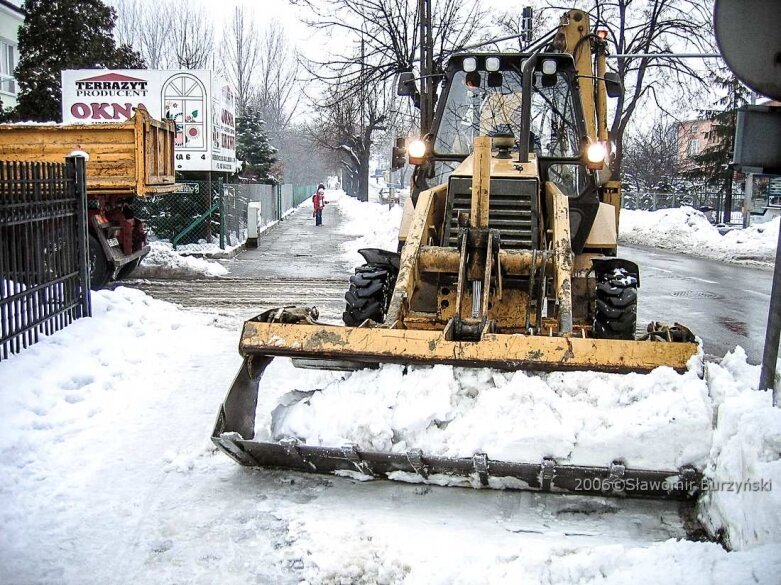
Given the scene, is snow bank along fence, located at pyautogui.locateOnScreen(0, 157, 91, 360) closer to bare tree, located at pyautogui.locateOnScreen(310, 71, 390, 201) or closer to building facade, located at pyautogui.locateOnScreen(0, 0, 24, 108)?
bare tree, located at pyautogui.locateOnScreen(310, 71, 390, 201)

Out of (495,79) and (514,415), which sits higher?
(495,79)

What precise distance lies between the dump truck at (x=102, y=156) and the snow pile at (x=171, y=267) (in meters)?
1.80

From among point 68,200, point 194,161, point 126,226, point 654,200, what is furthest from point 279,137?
point 68,200

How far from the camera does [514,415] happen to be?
452 cm

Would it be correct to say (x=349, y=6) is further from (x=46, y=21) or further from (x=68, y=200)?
(x=68, y=200)

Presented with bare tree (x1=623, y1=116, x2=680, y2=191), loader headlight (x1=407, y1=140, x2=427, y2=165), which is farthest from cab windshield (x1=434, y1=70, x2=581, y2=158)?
bare tree (x1=623, y1=116, x2=680, y2=191)

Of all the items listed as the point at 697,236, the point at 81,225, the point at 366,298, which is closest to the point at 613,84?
the point at 366,298

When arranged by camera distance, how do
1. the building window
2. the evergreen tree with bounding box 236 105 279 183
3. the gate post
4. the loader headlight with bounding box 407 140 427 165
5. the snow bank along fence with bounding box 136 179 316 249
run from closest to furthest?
the loader headlight with bounding box 407 140 427 165, the gate post, the snow bank along fence with bounding box 136 179 316 249, the evergreen tree with bounding box 236 105 279 183, the building window

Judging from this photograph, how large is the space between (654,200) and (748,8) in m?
36.7

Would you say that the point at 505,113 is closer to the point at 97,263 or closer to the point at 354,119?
the point at 97,263

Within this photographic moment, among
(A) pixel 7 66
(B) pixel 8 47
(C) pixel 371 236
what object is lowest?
(C) pixel 371 236

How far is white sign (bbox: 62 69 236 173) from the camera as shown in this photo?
61.3ft

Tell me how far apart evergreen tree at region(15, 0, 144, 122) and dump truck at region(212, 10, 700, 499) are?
1674 cm

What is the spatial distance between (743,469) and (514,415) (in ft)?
4.07
